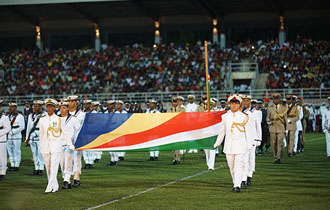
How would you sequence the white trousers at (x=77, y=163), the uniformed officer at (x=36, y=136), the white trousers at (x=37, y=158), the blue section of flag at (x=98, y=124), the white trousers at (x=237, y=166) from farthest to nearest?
the white trousers at (x=37, y=158) < the uniformed officer at (x=36, y=136) < the blue section of flag at (x=98, y=124) < the white trousers at (x=77, y=163) < the white trousers at (x=237, y=166)

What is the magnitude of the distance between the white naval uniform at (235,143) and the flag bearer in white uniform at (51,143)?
131 inches

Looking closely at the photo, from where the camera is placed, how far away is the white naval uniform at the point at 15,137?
642 inches

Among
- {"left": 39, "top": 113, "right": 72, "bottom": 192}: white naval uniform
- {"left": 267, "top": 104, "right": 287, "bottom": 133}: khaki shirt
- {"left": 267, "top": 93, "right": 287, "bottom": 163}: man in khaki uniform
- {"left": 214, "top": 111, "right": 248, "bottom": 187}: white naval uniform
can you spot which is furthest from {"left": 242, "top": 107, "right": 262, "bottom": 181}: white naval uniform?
{"left": 267, "top": 104, "right": 287, "bottom": 133}: khaki shirt

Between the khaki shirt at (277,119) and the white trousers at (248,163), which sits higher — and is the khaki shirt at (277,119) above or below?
above

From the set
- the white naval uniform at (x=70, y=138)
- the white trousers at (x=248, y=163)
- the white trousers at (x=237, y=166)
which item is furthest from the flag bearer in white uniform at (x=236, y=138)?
the white naval uniform at (x=70, y=138)

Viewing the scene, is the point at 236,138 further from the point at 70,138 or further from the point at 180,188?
the point at 70,138

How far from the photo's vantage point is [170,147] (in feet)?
46.3

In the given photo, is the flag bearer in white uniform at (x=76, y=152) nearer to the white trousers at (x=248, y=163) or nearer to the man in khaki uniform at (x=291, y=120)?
the white trousers at (x=248, y=163)

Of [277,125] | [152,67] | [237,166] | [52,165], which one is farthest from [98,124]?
[152,67]

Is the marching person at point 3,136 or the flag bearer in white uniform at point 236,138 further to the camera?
the marching person at point 3,136

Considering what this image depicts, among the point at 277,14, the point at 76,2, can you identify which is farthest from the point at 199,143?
the point at 277,14

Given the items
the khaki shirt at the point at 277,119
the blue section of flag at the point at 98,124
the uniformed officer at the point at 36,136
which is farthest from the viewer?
the khaki shirt at the point at 277,119

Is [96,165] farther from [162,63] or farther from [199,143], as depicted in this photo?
[162,63]

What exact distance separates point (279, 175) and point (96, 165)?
6.35m
